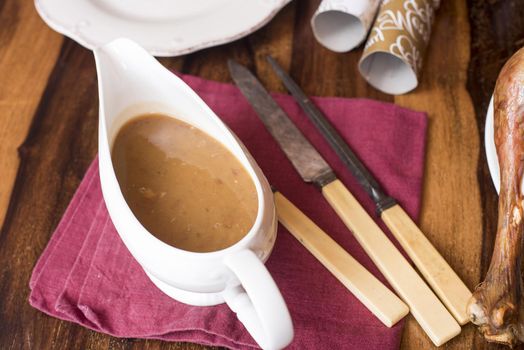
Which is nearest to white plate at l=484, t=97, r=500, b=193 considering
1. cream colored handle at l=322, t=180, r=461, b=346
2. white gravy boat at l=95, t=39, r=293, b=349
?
cream colored handle at l=322, t=180, r=461, b=346

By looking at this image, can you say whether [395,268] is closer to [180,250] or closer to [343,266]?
[343,266]

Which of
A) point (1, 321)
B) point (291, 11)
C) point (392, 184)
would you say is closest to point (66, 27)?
point (291, 11)

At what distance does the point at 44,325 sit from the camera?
1002 millimetres

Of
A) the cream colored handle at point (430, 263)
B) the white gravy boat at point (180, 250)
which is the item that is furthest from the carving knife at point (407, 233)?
the white gravy boat at point (180, 250)

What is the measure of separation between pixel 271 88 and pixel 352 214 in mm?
363

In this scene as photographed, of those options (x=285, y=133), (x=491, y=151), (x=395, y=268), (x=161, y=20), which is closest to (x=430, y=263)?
(x=395, y=268)

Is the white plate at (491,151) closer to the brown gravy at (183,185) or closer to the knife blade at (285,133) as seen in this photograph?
the knife blade at (285,133)

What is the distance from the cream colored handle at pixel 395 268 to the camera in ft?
3.15

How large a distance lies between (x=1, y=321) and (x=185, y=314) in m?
0.29

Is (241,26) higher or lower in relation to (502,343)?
higher

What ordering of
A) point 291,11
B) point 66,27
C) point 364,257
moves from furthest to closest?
1. point 291,11
2. point 66,27
3. point 364,257

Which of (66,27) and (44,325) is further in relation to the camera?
(66,27)

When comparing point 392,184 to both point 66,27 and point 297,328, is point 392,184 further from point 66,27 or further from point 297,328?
point 66,27

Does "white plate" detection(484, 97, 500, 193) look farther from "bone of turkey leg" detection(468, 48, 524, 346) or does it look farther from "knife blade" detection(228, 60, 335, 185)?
"knife blade" detection(228, 60, 335, 185)
